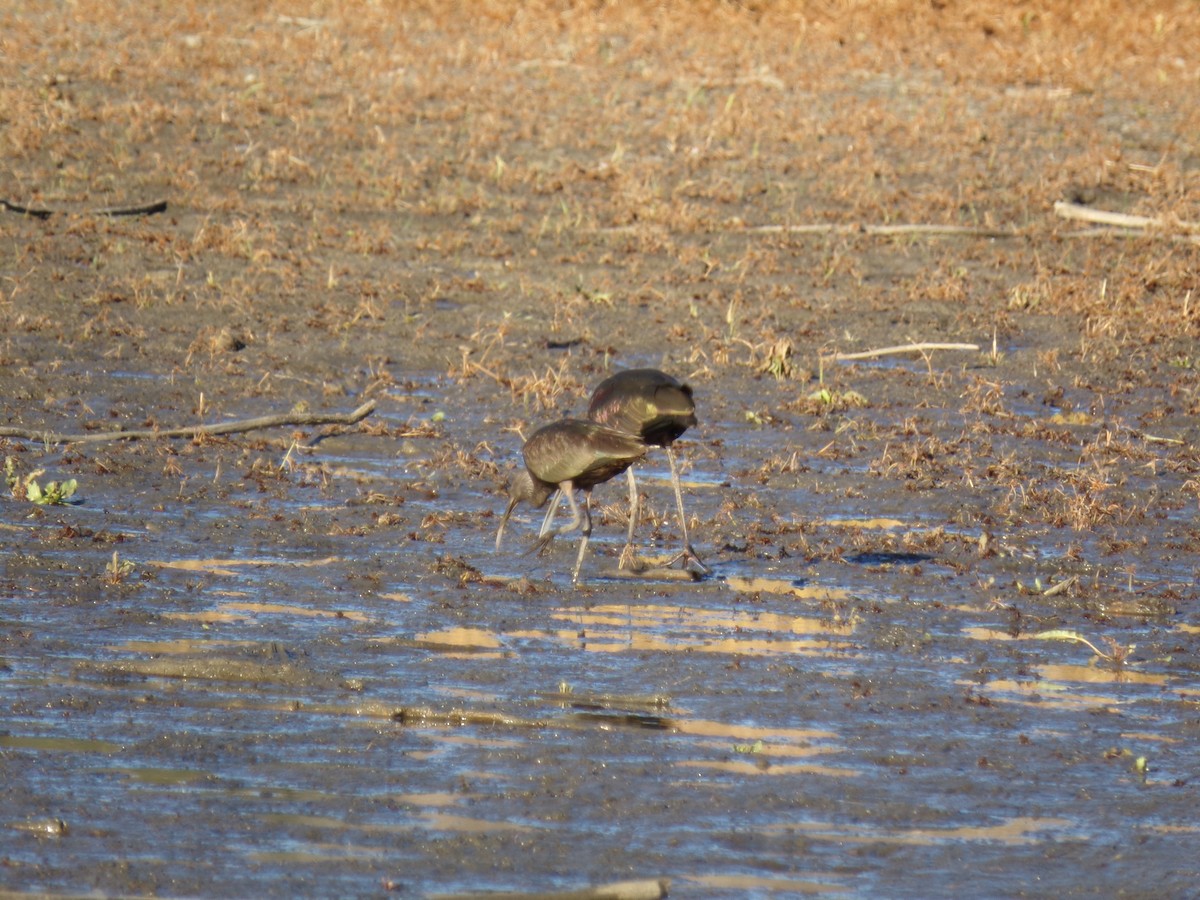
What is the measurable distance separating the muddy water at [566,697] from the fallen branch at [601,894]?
105 mm

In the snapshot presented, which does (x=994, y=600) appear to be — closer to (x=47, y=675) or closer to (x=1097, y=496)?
(x=1097, y=496)

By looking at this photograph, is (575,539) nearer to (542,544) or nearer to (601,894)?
(542,544)

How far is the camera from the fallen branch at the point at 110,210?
44.4 ft

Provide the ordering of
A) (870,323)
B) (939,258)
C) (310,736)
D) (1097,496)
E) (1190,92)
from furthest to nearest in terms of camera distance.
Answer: (1190,92)
(939,258)
(870,323)
(1097,496)
(310,736)

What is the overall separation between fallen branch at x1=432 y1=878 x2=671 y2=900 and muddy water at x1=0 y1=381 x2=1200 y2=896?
0.10 meters

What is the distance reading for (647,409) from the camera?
7.25 meters

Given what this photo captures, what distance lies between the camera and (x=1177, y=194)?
14672 millimetres

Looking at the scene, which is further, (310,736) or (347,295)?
(347,295)

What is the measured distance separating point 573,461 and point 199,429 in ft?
9.04

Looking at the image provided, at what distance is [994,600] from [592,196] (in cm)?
807

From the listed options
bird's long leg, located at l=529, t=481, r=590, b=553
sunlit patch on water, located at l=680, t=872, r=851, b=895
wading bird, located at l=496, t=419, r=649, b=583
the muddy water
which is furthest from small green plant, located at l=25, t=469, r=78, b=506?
sunlit patch on water, located at l=680, t=872, r=851, b=895

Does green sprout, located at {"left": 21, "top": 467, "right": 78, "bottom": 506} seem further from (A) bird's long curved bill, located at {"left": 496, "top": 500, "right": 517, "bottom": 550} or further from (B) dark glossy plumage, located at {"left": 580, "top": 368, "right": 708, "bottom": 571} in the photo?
(B) dark glossy plumage, located at {"left": 580, "top": 368, "right": 708, "bottom": 571}

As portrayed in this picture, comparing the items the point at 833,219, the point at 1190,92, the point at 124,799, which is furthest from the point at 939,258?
the point at 124,799

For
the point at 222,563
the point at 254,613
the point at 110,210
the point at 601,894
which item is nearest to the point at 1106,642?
the point at 601,894
